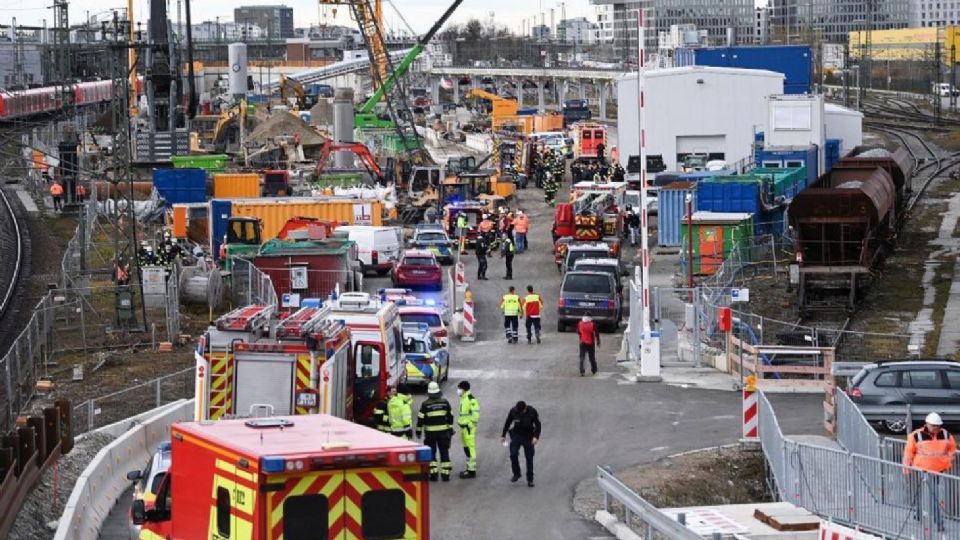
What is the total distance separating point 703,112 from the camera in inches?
2911

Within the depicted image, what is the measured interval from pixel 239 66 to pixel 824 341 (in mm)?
130527

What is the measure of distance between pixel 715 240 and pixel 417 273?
797cm

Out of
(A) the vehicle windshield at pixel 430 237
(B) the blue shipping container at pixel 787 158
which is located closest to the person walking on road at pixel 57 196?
(A) the vehicle windshield at pixel 430 237

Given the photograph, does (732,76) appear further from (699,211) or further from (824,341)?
(824,341)

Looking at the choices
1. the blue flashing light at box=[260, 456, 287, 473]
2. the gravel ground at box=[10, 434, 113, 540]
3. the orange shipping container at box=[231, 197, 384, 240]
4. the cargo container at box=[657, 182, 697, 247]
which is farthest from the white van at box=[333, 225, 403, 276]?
the blue flashing light at box=[260, 456, 287, 473]

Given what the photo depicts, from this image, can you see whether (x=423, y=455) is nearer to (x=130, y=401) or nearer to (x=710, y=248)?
(x=130, y=401)

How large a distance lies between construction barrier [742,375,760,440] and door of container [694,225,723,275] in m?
20.6

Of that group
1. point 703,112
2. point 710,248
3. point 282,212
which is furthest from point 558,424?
point 703,112

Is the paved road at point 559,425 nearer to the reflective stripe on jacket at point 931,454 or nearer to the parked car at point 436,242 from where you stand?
the reflective stripe on jacket at point 931,454

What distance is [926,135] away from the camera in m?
110

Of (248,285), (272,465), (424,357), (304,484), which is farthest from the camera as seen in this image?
(248,285)

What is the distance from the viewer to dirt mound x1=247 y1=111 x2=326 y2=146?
95.9 metres

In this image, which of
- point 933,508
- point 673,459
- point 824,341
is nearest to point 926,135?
point 824,341

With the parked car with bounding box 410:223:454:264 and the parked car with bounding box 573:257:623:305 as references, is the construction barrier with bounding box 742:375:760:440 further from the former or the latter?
the parked car with bounding box 410:223:454:264
